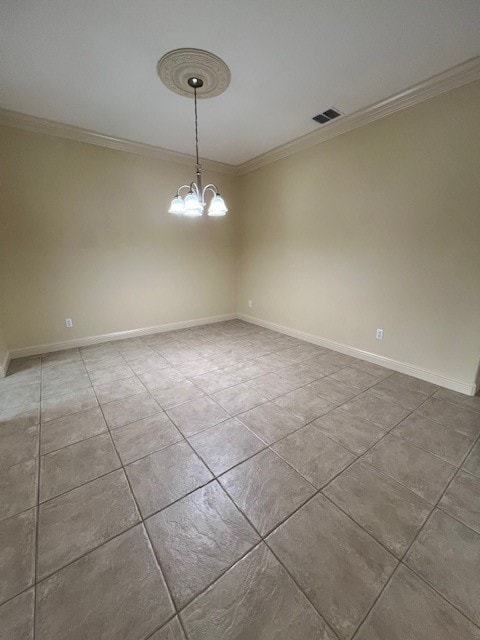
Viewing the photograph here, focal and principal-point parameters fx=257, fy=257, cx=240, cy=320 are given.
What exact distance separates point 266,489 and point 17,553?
115cm

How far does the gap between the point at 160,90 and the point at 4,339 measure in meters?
3.14

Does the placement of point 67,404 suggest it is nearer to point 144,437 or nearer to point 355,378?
point 144,437

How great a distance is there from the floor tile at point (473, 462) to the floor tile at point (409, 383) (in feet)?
2.38

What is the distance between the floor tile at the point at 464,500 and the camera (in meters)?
1.27

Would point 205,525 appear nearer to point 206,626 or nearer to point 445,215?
point 206,626

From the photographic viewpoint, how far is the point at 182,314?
14.3 feet

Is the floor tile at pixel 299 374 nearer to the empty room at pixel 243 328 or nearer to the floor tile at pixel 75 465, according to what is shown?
the empty room at pixel 243 328

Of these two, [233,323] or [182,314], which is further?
[233,323]

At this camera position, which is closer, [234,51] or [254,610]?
[254,610]

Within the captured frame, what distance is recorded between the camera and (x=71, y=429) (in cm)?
190

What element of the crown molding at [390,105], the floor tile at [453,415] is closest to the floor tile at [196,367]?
the floor tile at [453,415]

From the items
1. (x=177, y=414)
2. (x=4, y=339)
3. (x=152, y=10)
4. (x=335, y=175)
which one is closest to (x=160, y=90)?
(x=152, y=10)

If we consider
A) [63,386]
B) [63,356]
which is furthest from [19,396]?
[63,356]

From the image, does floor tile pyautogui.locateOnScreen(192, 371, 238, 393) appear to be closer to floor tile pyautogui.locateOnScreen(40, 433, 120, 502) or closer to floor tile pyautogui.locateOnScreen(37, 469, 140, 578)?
floor tile pyautogui.locateOnScreen(40, 433, 120, 502)
